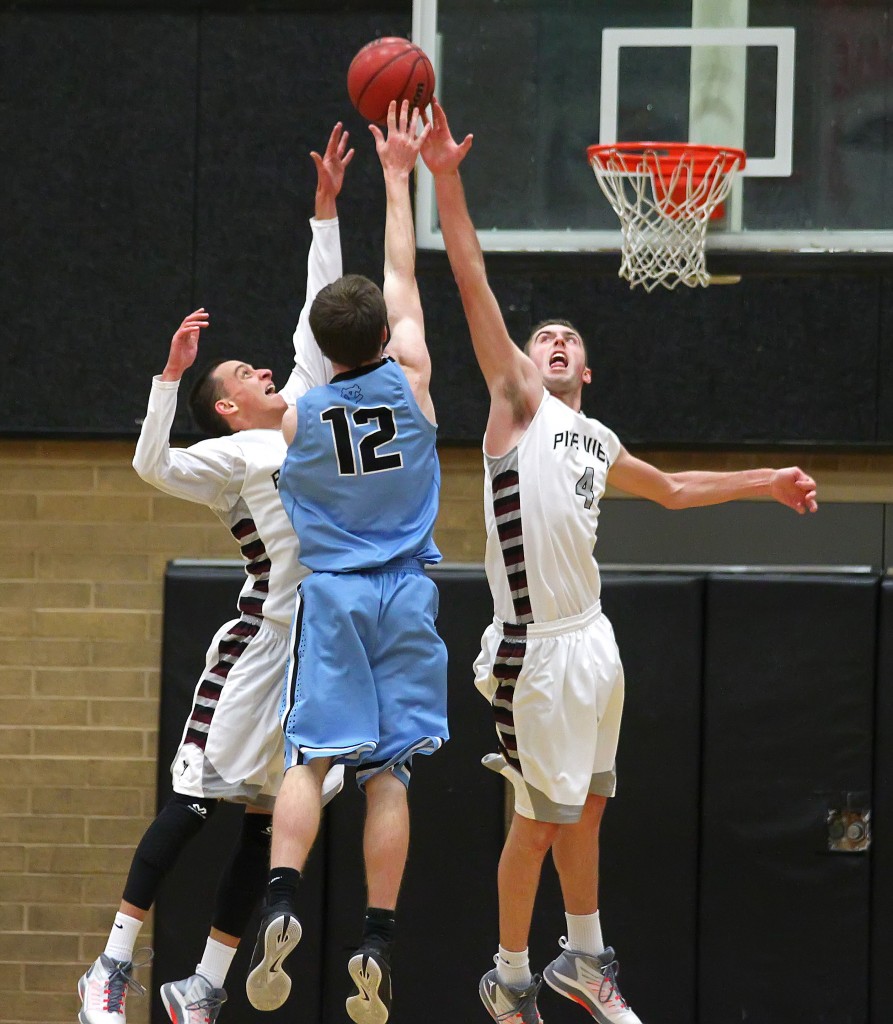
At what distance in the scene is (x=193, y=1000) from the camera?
4.65 m

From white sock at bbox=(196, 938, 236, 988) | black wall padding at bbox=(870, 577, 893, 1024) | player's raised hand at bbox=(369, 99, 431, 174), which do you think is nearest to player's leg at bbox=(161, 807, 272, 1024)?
white sock at bbox=(196, 938, 236, 988)

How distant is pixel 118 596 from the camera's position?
7191 millimetres

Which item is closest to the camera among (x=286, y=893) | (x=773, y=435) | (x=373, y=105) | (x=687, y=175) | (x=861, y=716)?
(x=286, y=893)

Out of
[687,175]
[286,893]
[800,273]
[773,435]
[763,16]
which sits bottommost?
[286,893]

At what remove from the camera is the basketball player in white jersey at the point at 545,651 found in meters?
4.64

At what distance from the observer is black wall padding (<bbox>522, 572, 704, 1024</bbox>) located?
6.03 m

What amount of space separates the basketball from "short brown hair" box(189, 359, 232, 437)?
103cm

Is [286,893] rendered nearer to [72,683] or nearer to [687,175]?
[687,175]

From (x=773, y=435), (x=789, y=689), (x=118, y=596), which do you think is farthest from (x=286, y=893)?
(x=773, y=435)

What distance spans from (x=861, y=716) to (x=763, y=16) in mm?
2742

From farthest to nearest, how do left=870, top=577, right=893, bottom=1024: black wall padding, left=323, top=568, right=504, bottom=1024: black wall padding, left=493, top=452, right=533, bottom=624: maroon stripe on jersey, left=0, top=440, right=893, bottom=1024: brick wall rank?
1. left=0, top=440, right=893, bottom=1024: brick wall
2. left=323, top=568, right=504, bottom=1024: black wall padding
3. left=870, top=577, right=893, bottom=1024: black wall padding
4. left=493, top=452, right=533, bottom=624: maroon stripe on jersey

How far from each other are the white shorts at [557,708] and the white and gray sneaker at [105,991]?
4.37 feet

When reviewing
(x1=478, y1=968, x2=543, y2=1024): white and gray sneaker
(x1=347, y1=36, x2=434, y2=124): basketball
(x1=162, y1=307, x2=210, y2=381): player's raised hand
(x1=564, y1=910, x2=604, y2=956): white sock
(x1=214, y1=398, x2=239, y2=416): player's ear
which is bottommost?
(x1=478, y1=968, x2=543, y2=1024): white and gray sneaker

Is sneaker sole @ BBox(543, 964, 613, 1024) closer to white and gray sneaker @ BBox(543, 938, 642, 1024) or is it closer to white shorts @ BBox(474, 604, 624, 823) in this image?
white and gray sneaker @ BBox(543, 938, 642, 1024)
